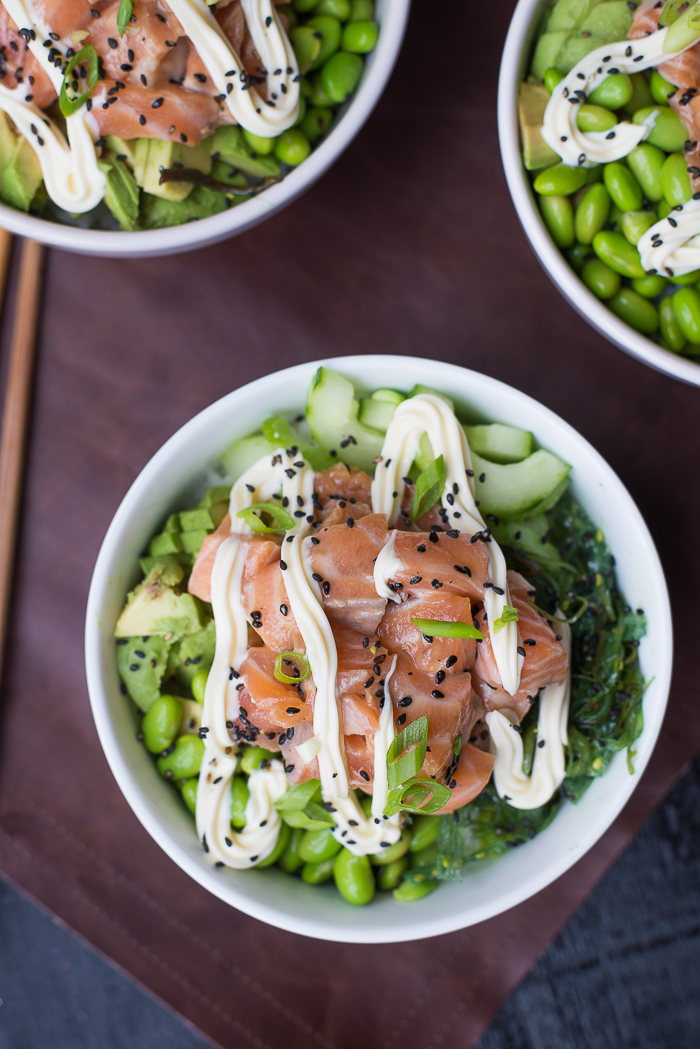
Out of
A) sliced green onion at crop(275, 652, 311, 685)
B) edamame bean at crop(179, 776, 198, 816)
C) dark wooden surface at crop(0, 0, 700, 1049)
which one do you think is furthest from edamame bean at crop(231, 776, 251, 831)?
dark wooden surface at crop(0, 0, 700, 1049)

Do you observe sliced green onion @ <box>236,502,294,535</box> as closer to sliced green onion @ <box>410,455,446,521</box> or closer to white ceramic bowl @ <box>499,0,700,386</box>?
sliced green onion @ <box>410,455,446,521</box>

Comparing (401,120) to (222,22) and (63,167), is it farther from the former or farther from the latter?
(63,167)

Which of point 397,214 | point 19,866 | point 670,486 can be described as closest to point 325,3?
point 397,214

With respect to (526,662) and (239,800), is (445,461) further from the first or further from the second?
(239,800)

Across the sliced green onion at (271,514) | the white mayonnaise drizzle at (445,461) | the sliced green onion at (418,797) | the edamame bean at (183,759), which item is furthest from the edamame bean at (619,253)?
the edamame bean at (183,759)

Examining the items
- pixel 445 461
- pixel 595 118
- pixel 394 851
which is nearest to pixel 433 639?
pixel 445 461
